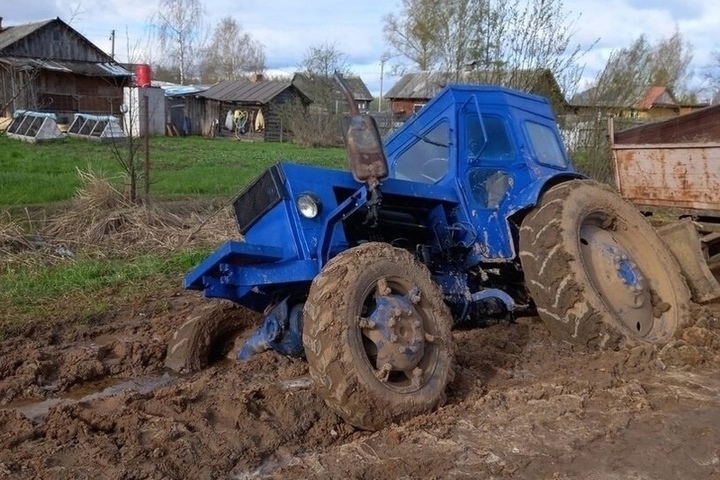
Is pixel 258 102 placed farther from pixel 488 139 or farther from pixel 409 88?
pixel 488 139

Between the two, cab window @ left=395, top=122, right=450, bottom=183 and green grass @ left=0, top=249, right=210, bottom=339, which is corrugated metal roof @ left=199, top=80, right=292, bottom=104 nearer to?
green grass @ left=0, top=249, right=210, bottom=339

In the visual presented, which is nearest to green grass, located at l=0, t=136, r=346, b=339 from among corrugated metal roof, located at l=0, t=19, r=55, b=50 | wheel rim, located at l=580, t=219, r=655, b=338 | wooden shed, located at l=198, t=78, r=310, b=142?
wheel rim, located at l=580, t=219, r=655, b=338

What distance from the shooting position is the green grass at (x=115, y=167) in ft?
45.1

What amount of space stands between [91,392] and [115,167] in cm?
1274

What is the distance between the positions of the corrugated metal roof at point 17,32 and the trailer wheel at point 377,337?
3705 cm

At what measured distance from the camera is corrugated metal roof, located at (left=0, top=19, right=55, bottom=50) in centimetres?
3744

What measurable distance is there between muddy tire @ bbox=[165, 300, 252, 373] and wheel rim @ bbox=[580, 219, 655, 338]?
264 centimetres

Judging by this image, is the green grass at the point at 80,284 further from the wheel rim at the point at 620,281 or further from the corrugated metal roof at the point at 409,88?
the corrugated metal roof at the point at 409,88

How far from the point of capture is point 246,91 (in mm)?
44844

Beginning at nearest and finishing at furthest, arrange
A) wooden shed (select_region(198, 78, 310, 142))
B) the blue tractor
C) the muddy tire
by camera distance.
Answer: the blue tractor < the muddy tire < wooden shed (select_region(198, 78, 310, 142))

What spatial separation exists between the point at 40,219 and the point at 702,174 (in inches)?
319

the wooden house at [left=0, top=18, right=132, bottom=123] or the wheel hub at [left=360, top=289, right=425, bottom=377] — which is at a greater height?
the wooden house at [left=0, top=18, right=132, bottom=123]

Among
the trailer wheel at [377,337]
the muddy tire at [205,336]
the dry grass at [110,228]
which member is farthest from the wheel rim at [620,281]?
the dry grass at [110,228]

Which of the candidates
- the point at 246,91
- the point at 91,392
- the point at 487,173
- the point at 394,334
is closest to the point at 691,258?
the point at 487,173
